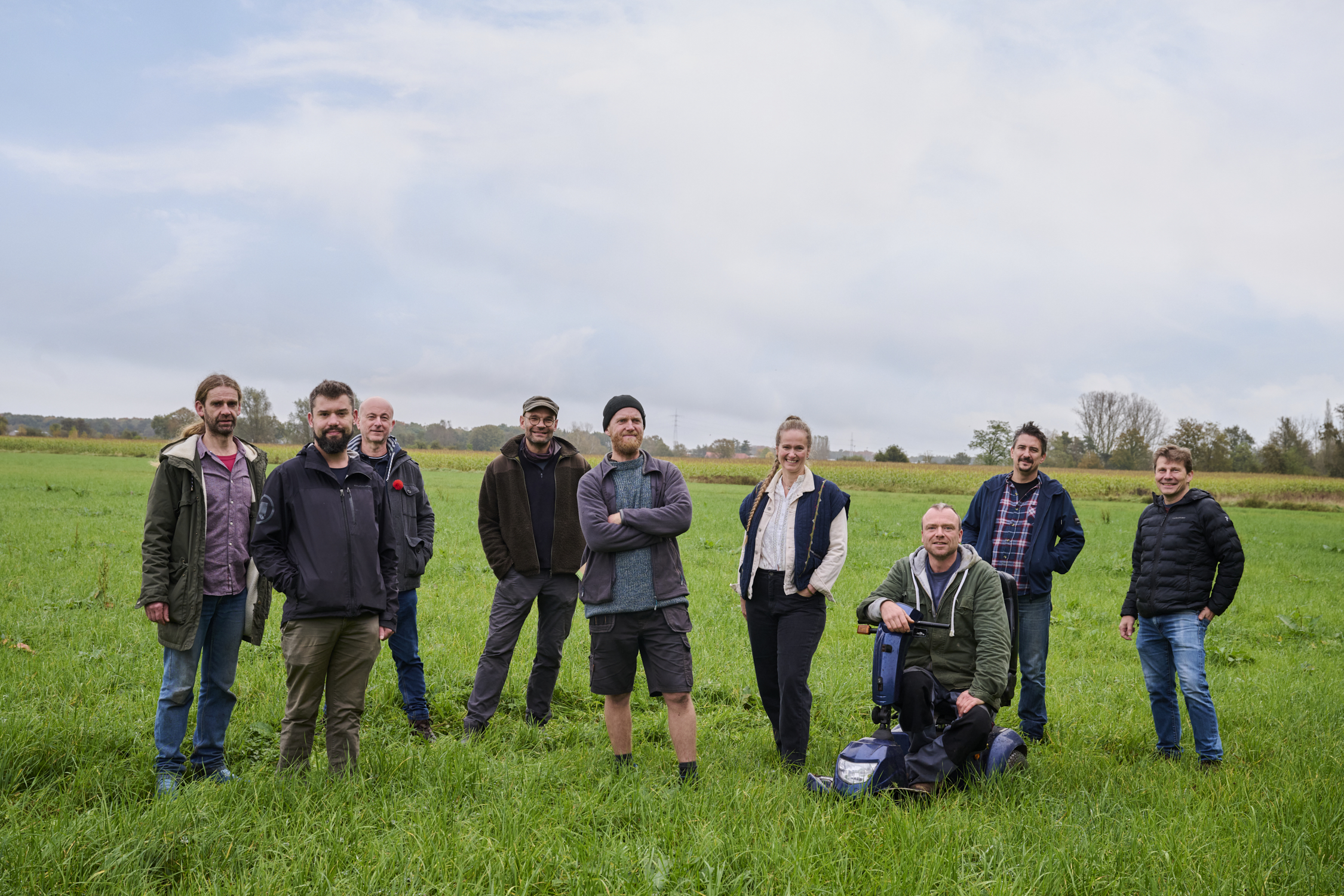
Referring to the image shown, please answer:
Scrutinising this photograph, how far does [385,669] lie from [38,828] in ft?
11.3

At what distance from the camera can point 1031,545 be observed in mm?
6113

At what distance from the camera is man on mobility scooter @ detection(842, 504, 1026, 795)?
4453 mm

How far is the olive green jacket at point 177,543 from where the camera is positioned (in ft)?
14.3

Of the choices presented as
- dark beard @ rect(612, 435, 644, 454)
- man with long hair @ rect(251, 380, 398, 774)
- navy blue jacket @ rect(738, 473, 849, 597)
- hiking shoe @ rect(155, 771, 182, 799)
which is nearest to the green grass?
hiking shoe @ rect(155, 771, 182, 799)

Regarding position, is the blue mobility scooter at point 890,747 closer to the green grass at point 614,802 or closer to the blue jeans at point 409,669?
the green grass at point 614,802

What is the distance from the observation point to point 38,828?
3.45 m

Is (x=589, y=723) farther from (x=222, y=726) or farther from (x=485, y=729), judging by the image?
(x=222, y=726)

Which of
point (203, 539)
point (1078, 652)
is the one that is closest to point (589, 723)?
point (203, 539)

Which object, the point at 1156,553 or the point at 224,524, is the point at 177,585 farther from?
the point at 1156,553

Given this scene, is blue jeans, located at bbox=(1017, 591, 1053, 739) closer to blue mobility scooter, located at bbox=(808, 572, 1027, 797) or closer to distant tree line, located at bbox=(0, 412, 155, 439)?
blue mobility scooter, located at bbox=(808, 572, 1027, 797)

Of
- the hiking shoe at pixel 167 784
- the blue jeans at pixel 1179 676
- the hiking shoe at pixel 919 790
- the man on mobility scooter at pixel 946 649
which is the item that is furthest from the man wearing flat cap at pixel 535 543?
the blue jeans at pixel 1179 676

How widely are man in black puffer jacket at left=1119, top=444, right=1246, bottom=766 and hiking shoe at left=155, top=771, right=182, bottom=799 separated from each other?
597cm

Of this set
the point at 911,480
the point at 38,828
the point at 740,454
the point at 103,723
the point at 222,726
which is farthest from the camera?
the point at 740,454

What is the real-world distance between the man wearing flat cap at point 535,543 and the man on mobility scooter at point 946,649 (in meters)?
2.31
